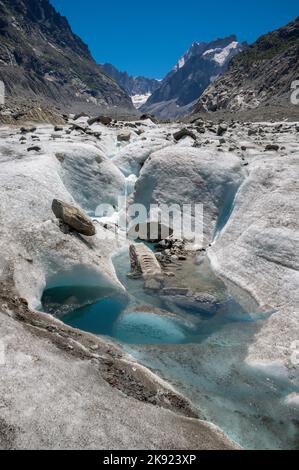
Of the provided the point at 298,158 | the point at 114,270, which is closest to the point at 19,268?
the point at 114,270

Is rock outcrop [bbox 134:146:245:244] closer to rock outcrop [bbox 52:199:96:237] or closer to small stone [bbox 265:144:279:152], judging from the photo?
small stone [bbox 265:144:279:152]

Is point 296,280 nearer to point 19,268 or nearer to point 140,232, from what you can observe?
point 19,268

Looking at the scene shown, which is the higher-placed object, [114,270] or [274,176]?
[274,176]

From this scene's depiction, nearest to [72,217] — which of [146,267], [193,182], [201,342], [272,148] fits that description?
[146,267]

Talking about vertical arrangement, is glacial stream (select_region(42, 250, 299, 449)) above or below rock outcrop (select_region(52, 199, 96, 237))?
below

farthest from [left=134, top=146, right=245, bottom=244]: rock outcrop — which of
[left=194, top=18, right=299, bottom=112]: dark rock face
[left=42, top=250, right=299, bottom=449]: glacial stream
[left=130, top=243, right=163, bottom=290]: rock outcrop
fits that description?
[left=194, top=18, right=299, bottom=112]: dark rock face

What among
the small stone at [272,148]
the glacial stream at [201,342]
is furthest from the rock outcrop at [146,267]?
the small stone at [272,148]
